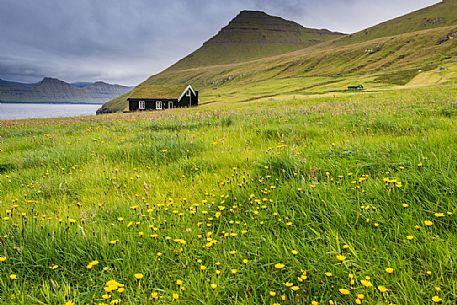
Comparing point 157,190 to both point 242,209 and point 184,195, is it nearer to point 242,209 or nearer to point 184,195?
point 184,195

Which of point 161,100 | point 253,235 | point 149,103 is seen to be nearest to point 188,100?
point 161,100

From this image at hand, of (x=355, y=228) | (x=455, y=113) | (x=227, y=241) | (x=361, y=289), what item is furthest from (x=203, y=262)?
(x=455, y=113)

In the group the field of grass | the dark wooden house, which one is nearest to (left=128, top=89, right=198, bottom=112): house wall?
the dark wooden house

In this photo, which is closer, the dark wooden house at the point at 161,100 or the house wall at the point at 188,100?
the dark wooden house at the point at 161,100

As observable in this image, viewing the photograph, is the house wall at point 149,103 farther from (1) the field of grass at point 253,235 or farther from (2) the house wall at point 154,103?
(1) the field of grass at point 253,235

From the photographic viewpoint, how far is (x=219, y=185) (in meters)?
4.53

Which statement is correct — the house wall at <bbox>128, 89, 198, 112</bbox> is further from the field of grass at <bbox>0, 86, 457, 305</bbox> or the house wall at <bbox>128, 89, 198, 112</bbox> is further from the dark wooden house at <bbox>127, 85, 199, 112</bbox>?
the field of grass at <bbox>0, 86, 457, 305</bbox>

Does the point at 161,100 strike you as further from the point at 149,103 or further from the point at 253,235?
the point at 253,235

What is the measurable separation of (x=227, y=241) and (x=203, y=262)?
1.16 ft

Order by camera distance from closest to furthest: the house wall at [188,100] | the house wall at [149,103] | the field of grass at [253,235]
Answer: the field of grass at [253,235] → the house wall at [149,103] → the house wall at [188,100]

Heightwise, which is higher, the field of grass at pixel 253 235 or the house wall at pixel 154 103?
the house wall at pixel 154 103

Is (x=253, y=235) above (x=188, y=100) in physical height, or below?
below

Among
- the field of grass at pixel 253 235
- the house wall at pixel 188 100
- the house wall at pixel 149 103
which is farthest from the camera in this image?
the house wall at pixel 188 100

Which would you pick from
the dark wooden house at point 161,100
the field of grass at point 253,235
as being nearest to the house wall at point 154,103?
the dark wooden house at point 161,100
